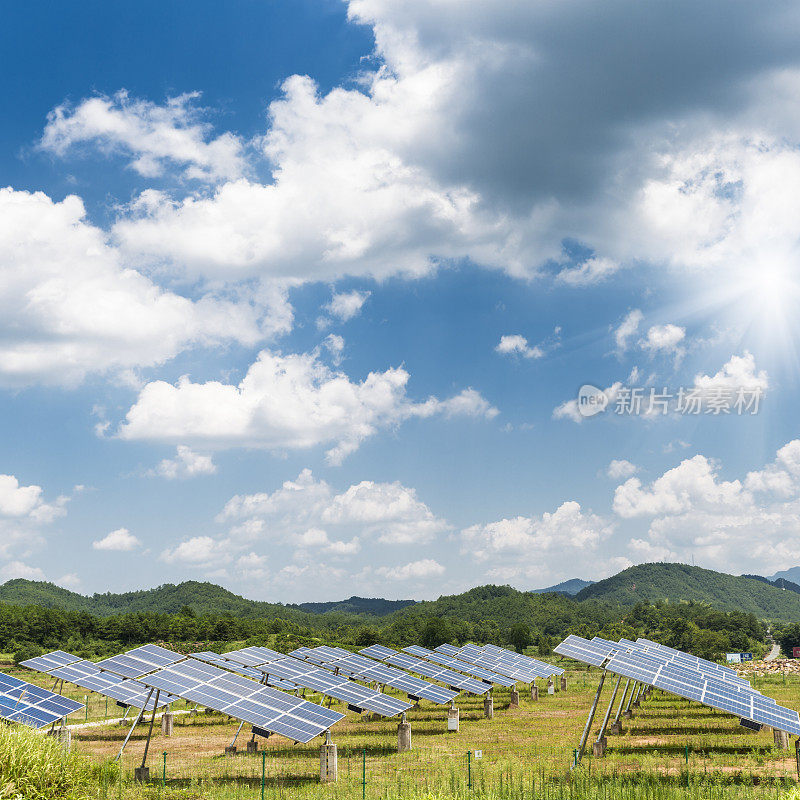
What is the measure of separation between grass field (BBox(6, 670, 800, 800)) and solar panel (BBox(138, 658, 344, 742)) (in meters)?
1.78

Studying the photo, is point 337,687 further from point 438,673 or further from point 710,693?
point 710,693

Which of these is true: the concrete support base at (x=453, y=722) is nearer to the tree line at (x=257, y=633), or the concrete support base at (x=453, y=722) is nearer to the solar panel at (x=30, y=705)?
the solar panel at (x=30, y=705)

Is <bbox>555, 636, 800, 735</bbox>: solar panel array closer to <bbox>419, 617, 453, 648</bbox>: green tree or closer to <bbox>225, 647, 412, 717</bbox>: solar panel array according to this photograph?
<bbox>225, 647, 412, 717</bbox>: solar panel array

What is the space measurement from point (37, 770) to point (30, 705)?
14253 mm

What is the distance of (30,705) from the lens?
30266 mm

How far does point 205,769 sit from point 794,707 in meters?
43.8

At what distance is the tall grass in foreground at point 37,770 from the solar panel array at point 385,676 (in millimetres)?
22677

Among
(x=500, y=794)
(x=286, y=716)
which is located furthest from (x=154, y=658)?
(x=500, y=794)

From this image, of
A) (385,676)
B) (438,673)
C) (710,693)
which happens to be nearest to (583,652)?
(710,693)

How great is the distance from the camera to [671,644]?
4493 inches

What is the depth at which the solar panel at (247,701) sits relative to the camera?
27562 mm

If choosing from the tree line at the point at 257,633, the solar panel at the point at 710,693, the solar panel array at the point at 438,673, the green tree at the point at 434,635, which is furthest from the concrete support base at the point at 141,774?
the green tree at the point at 434,635

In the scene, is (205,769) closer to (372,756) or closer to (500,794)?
(372,756)

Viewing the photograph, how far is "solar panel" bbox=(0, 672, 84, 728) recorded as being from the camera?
93.7 ft
